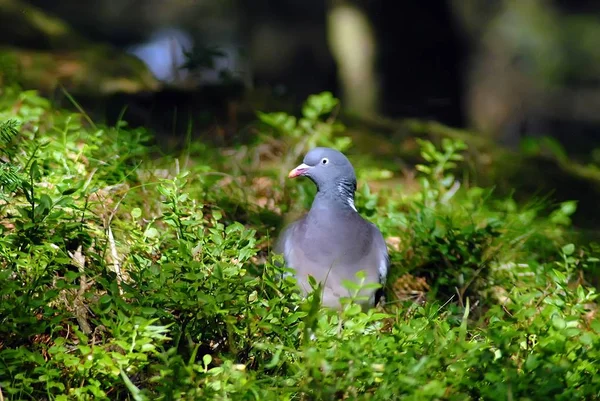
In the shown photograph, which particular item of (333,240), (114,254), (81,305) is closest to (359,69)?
(333,240)

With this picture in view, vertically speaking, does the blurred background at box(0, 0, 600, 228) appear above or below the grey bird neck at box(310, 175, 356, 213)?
below

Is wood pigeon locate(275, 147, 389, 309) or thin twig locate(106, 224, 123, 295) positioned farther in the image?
wood pigeon locate(275, 147, 389, 309)

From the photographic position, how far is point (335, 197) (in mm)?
4184

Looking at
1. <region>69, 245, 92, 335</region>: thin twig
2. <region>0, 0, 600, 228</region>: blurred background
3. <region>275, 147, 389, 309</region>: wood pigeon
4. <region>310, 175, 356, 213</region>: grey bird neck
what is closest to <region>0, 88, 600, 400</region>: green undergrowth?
<region>69, 245, 92, 335</region>: thin twig

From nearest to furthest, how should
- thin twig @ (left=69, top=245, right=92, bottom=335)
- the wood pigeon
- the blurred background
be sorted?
thin twig @ (left=69, top=245, right=92, bottom=335) < the wood pigeon < the blurred background

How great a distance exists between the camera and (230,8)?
14359 millimetres

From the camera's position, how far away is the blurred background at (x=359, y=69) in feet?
20.7

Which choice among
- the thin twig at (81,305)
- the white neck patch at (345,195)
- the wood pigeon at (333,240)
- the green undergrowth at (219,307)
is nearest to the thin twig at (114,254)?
the green undergrowth at (219,307)

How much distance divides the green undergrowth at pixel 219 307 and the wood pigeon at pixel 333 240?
23 cm

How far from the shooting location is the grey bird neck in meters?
4.16

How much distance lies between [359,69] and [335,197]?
228 inches

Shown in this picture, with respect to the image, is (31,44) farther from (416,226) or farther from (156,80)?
(416,226)

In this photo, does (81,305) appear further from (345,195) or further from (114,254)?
(345,195)

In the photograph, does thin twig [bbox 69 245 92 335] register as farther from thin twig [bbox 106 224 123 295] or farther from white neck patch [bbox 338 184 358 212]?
white neck patch [bbox 338 184 358 212]
